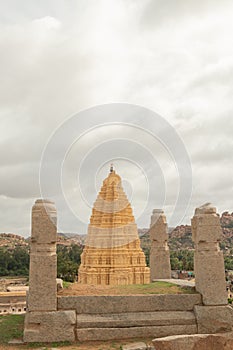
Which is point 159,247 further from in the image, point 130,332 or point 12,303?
point 12,303

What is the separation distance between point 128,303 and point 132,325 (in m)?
0.65

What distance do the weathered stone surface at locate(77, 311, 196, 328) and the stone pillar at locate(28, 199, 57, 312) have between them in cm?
111

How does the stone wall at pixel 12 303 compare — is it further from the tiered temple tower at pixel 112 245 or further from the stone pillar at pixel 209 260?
the stone pillar at pixel 209 260

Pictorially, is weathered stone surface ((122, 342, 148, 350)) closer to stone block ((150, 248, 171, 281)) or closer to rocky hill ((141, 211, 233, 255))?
stone block ((150, 248, 171, 281))

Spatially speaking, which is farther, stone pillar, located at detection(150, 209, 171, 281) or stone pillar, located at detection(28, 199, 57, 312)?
stone pillar, located at detection(150, 209, 171, 281)

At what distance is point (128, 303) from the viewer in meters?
11.3

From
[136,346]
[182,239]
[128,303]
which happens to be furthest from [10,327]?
[182,239]

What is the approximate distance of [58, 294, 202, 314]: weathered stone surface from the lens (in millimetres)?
11109

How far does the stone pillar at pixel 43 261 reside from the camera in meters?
11.0

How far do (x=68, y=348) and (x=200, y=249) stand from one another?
513cm

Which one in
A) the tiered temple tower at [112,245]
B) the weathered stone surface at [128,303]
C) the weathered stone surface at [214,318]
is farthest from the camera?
the tiered temple tower at [112,245]

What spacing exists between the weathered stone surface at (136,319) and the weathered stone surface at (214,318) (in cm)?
25

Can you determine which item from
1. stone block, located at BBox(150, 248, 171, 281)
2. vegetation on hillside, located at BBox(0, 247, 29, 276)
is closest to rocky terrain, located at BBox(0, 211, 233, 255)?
vegetation on hillside, located at BBox(0, 247, 29, 276)

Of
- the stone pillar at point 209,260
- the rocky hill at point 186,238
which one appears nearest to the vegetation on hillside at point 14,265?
the rocky hill at point 186,238
